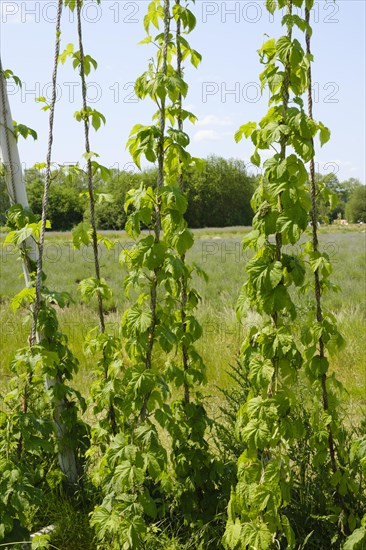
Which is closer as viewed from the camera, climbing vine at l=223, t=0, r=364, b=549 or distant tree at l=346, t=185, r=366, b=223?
climbing vine at l=223, t=0, r=364, b=549

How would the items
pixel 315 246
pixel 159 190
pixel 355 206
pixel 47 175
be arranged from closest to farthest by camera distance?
pixel 159 190, pixel 315 246, pixel 47 175, pixel 355 206

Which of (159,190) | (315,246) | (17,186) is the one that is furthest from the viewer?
(17,186)

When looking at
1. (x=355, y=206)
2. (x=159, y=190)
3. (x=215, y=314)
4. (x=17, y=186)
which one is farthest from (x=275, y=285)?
(x=355, y=206)

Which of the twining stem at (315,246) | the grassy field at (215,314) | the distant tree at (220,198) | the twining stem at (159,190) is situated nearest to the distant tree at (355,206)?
the distant tree at (220,198)

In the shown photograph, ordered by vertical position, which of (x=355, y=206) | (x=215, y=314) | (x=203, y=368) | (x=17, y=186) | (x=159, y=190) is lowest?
(x=215, y=314)

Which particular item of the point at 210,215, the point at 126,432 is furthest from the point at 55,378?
the point at 210,215

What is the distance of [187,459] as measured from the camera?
2637 mm

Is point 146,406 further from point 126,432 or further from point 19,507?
point 19,507

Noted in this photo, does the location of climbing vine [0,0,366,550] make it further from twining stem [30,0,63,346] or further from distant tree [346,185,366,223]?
distant tree [346,185,366,223]

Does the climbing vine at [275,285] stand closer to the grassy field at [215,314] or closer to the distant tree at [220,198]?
the grassy field at [215,314]

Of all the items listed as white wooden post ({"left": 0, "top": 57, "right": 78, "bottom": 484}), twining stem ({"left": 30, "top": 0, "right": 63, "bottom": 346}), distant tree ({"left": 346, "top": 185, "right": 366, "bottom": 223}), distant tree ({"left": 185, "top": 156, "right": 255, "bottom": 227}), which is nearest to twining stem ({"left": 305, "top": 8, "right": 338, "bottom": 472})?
twining stem ({"left": 30, "top": 0, "right": 63, "bottom": 346})

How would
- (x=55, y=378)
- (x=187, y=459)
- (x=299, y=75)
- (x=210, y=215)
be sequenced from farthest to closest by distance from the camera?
(x=210, y=215) < (x=55, y=378) < (x=187, y=459) < (x=299, y=75)

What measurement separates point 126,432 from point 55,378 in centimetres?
79

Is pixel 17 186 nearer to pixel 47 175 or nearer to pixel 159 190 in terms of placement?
pixel 47 175
